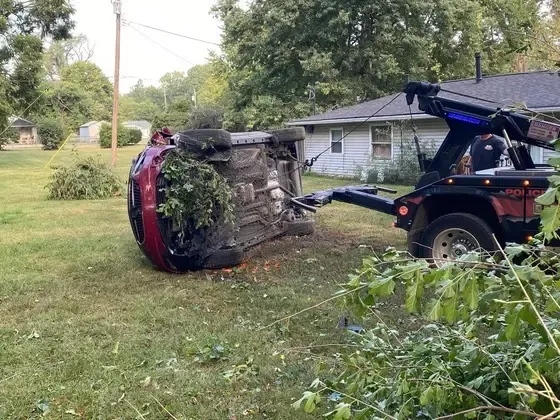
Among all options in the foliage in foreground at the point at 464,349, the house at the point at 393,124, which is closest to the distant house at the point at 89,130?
the house at the point at 393,124

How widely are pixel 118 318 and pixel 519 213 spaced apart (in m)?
4.41

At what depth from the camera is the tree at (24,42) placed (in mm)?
28719

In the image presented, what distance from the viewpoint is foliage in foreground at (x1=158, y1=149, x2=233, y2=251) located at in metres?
7.02

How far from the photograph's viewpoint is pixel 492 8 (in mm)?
30125

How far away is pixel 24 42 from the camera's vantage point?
28.5 metres

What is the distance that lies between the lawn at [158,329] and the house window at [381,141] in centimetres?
1147

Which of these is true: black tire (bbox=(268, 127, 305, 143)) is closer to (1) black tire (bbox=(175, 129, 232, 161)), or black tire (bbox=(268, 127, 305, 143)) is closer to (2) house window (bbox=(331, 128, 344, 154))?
(1) black tire (bbox=(175, 129, 232, 161))

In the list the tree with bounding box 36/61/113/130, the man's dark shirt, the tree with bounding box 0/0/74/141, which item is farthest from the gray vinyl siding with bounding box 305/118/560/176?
the tree with bounding box 36/61/113/130

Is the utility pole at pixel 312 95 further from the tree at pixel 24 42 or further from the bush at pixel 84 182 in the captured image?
the tree at pixel 24 42

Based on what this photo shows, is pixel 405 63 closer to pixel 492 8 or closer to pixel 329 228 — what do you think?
pixel 492 8

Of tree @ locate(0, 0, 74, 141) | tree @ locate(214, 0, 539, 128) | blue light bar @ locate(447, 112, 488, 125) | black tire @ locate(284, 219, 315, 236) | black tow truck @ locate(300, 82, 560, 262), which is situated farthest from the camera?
tree @ locate(0, 0, 74, 141)

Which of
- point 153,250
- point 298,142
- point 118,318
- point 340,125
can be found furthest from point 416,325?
point 340,125

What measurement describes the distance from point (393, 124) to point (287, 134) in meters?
12.2

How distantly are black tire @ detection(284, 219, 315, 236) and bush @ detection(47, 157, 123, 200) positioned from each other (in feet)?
29.7
